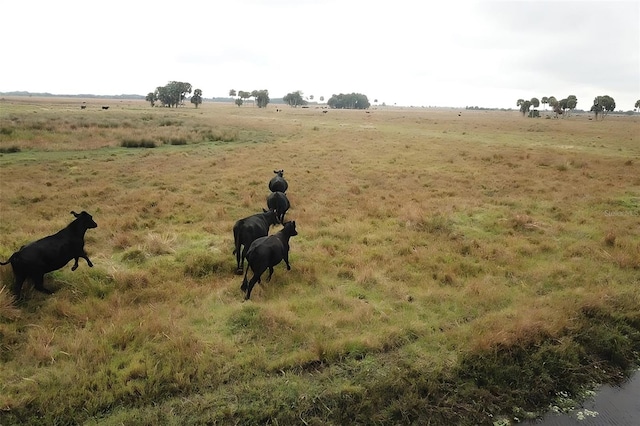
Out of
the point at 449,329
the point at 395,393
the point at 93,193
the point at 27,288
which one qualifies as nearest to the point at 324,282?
the point at 449,329

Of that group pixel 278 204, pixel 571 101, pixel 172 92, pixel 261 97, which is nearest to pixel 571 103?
pixel 571 101

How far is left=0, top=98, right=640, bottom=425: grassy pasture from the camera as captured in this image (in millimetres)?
5598

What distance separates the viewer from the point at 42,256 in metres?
7.70

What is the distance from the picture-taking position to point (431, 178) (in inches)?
853

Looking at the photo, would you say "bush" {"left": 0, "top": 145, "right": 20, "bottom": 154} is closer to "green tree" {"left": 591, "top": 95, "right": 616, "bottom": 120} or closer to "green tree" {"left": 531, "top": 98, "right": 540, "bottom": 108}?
"green tree" {"left": 591, "top": 95, "right": 616, "bottom": 120}

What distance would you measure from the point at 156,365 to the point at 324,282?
415 centimetres

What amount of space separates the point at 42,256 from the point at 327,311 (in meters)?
5.86

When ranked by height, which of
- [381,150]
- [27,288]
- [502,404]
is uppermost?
[381,150]

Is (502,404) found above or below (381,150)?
below

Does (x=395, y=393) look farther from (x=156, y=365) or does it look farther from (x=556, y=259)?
(x=556, y=259)

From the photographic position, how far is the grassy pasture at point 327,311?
5598 millimetres

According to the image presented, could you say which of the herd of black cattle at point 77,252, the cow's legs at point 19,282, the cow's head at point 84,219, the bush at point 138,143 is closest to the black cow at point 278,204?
the herd of black cattle at point 77,252

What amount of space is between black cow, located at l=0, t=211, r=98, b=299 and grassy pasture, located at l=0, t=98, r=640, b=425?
382 mm

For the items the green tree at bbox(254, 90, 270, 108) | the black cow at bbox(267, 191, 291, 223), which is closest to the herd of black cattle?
the black cow at bbox(267, 191, 291, 223)
